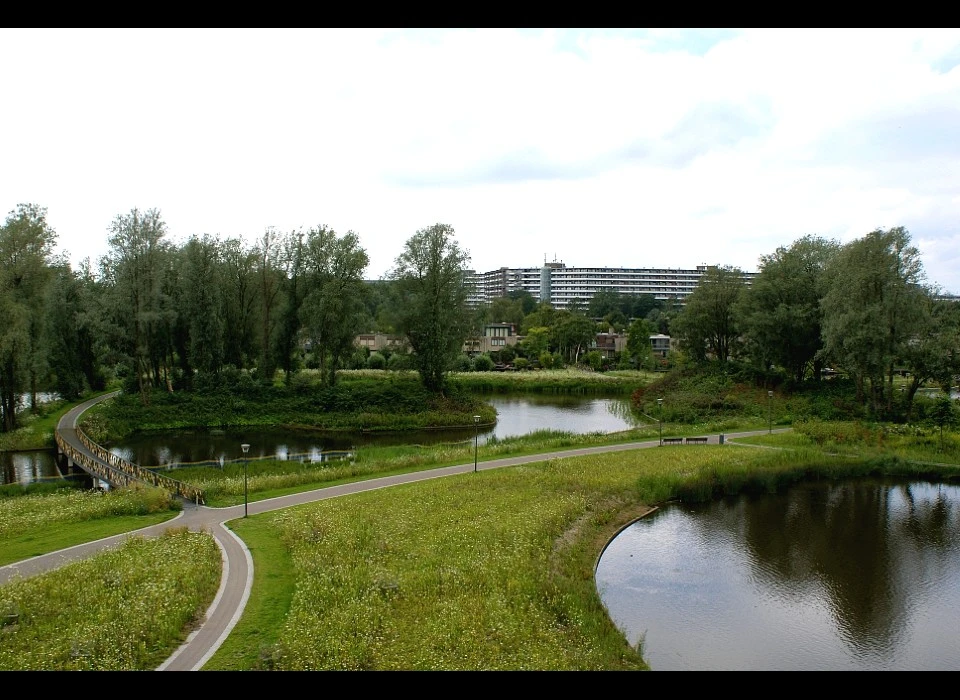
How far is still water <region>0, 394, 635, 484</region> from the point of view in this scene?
3434cm

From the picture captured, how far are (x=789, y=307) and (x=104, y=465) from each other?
45788 millimetres

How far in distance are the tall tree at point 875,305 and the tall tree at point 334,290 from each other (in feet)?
116

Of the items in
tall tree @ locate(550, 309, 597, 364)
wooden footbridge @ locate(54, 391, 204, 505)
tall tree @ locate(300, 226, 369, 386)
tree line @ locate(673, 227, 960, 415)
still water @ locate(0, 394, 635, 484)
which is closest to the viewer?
wooden footbridge @ locate(54, 391, 204, 505)

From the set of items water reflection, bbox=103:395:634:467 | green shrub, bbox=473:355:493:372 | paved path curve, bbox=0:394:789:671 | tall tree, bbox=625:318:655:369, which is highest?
tall tree, bbox=625:318:655:369

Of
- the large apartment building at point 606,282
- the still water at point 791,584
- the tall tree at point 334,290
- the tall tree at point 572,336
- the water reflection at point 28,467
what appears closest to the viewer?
the still water at point 791,584

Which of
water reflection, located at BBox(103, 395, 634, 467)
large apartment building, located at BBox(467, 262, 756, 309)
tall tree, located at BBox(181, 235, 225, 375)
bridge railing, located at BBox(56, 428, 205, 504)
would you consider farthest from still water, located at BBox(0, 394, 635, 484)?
large apartment building, located at BBox(467, 262, 756, 309)

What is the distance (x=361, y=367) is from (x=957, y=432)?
58.5 m

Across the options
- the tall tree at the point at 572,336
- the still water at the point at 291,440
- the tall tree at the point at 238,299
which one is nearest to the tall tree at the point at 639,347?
the tall tree at the point at 572,336

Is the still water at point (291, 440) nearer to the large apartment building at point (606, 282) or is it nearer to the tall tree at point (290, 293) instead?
the tall tree at point (290, 293)

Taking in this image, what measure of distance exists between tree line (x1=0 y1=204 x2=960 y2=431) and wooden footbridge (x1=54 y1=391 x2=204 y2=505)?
5.52 m

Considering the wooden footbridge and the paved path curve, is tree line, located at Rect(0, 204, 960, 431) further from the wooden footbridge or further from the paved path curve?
the paved path curve

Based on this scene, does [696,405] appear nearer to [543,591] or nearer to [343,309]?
[343,309]

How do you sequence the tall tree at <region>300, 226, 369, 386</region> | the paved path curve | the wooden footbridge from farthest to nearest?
1. the tall tree at <region>300, 226, 369, 386</region>
2. the wooden footbridge
3. the paved path curve

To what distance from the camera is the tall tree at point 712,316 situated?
5691 centimetres
